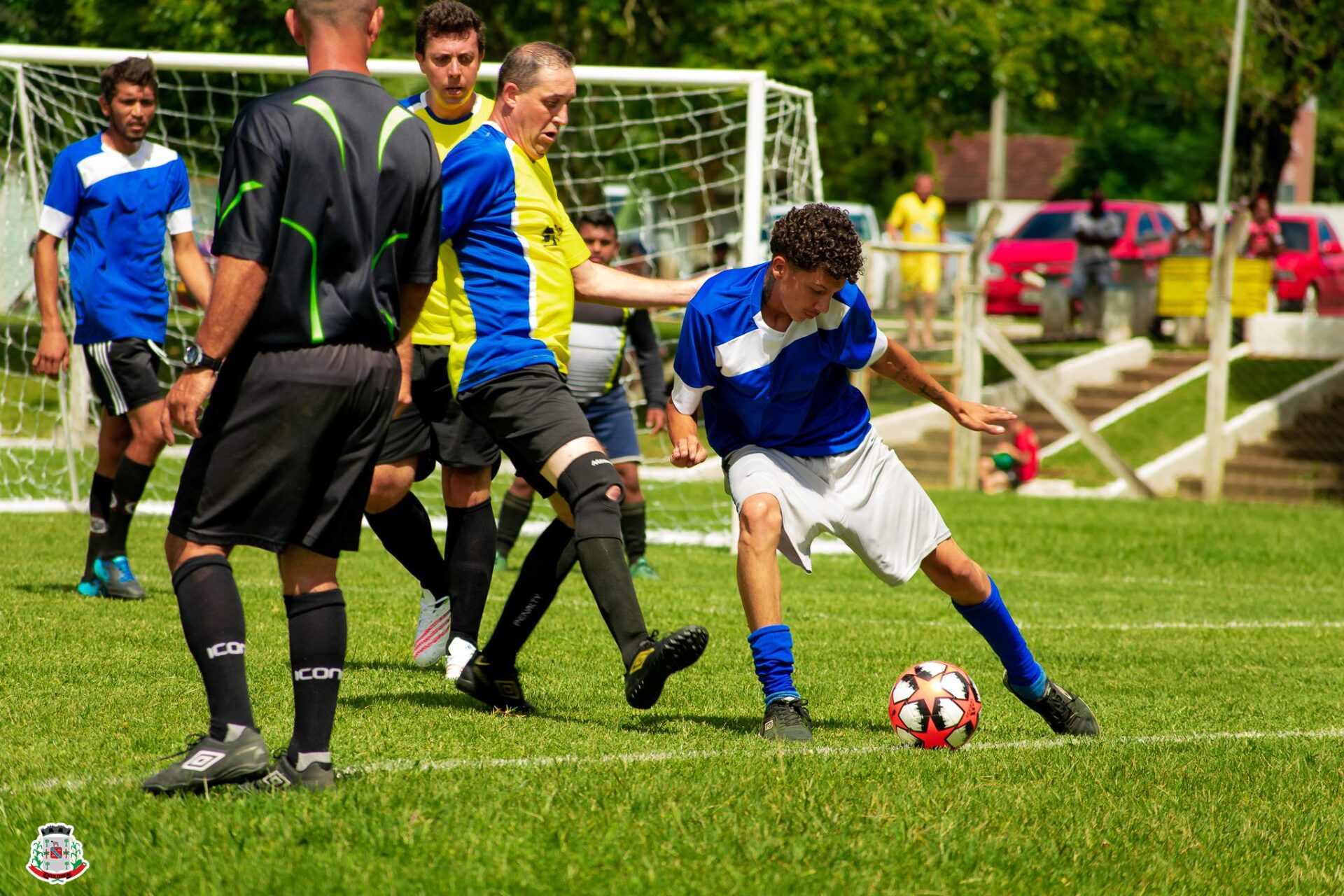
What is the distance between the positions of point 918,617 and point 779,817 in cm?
490

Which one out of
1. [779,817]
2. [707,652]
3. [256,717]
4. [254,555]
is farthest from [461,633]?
[254,555]

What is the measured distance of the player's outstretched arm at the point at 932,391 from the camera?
5.37 metres

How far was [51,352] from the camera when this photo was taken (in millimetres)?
8086

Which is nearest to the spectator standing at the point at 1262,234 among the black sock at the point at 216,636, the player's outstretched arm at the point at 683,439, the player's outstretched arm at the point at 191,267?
the player's outstretched arm at the point at 191,267

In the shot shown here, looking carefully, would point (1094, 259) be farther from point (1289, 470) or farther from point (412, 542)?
point (412, 542)

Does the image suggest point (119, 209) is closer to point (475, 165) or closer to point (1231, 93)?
point (475, 165)

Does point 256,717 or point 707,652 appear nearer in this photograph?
point 256,717

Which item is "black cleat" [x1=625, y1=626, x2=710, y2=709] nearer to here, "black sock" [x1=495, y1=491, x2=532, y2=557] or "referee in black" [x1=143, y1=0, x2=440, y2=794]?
"referee in black" [x1=143, y1=0, x2=440, y2=794]

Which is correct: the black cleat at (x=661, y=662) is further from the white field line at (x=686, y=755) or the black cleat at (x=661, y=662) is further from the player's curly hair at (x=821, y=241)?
the player's curly hair at (x=821, y=241)

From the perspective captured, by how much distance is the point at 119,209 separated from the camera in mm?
8094

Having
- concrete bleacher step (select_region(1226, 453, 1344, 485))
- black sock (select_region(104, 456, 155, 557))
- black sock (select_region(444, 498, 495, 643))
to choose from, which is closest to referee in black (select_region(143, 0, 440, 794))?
black sock (select_region(444, 498, 495, 643))

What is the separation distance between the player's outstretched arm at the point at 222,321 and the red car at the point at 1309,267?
20.7 metres

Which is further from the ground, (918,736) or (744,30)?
(744,30)

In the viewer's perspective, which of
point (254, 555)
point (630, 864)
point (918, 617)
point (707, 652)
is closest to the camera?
point (630, 864)
